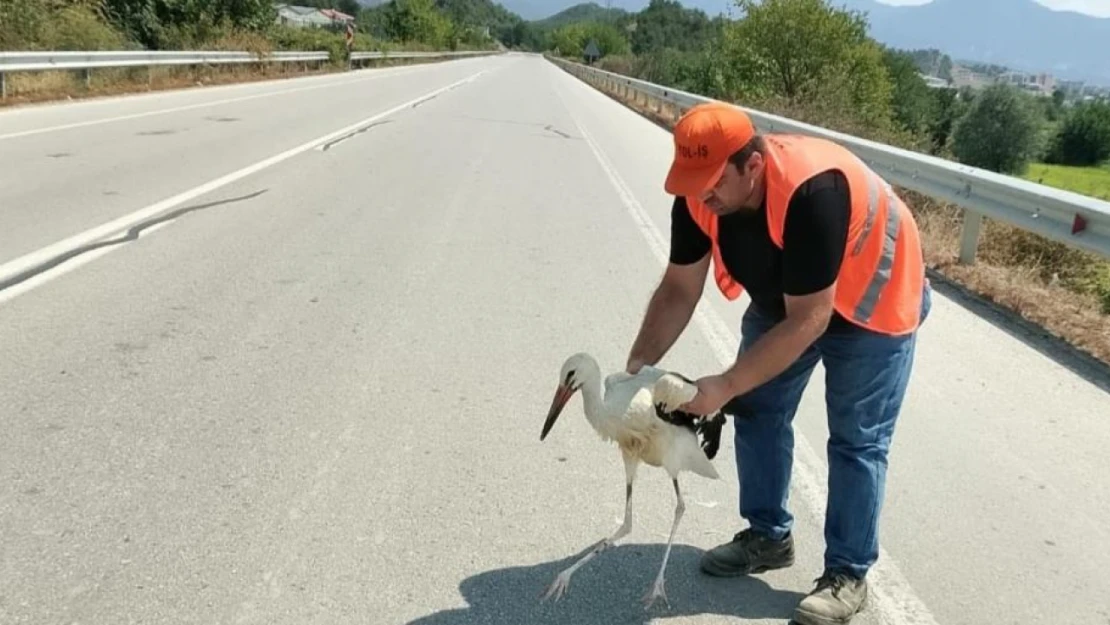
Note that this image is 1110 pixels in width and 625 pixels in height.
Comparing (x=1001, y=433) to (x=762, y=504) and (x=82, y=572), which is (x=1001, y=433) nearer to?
(x=762, y=504)

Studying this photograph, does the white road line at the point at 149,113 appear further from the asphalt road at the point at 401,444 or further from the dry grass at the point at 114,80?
the asphalt road at the point at 401,444

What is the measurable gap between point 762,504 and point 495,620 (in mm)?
1033

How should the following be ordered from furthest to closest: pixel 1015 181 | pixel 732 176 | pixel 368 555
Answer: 1. pixel 1015 181
2. pixel 368 555
3. pixel 732 176

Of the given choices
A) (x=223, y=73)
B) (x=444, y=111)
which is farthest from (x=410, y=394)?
(x=223, y=73)

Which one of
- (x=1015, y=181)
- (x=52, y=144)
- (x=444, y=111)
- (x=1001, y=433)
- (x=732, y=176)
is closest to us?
(x=732, y=176)

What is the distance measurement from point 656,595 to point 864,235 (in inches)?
52.5

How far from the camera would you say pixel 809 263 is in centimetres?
286

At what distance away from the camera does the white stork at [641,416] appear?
123 inches

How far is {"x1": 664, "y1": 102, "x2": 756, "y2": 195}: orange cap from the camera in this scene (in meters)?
2.76

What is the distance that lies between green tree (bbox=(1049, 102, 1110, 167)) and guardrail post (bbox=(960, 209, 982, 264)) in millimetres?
83416

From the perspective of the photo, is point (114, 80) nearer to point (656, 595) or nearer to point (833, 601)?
point (656, 595)

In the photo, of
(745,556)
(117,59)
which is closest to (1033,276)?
(745,556)

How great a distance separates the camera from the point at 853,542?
331 cm

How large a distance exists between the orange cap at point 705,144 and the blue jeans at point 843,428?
29.3 inches
